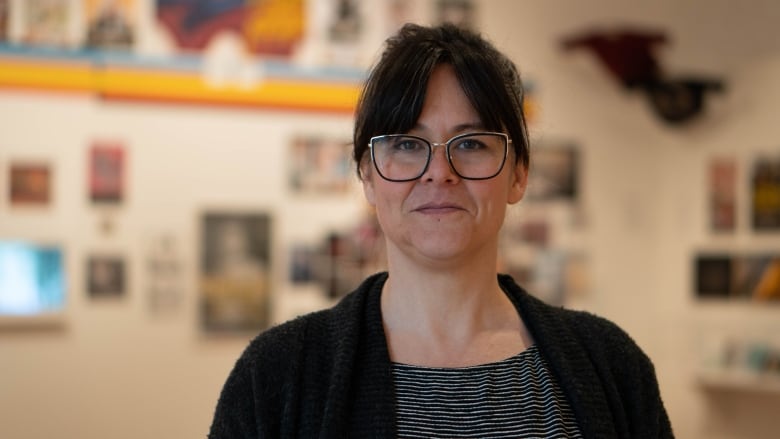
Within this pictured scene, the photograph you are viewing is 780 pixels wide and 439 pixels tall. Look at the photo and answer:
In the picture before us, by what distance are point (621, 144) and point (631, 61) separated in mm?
459

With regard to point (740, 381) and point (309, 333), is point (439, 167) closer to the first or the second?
point (309, 333)

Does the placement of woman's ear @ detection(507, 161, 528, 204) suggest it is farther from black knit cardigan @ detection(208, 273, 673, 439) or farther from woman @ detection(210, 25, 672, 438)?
black knit cardigan @ detection(208, 273, 673, 439)

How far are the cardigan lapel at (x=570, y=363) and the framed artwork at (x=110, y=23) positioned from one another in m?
3.14

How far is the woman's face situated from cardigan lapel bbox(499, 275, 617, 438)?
0.18 metres

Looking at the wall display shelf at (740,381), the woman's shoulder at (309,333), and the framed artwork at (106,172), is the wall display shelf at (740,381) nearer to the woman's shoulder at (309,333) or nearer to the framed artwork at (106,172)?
the framed artwork at (106,172)

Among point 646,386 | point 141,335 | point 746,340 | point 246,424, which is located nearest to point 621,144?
point 746,340

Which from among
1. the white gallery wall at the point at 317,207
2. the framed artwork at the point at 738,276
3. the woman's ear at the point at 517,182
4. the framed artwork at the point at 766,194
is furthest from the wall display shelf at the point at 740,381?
the woman's ear at the point at 517,182

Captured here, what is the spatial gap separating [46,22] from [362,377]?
3289 millimetres

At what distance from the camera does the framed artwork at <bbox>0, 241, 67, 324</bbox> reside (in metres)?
4.25

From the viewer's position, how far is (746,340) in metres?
5.16

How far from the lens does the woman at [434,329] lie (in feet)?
5.17

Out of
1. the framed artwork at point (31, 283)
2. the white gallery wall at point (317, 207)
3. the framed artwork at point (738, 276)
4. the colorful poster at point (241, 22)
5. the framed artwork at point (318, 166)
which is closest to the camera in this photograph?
the framed artwork at point (31, 283)

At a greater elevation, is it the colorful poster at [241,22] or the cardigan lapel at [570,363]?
the colorful poster at [241,22]

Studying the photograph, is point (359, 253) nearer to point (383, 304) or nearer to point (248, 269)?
point (248, 269)
